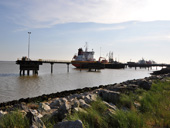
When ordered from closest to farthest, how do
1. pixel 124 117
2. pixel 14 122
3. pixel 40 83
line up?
pixel 14 122 → pixel 124 117 → pixel 40 83

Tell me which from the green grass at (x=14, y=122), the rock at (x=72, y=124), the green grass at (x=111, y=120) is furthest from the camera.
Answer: the green grass at (x=111, y=120)

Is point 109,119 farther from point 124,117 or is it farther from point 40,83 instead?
point 40,83

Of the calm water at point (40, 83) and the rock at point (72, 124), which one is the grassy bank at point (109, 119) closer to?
the rock at point (72, 124)

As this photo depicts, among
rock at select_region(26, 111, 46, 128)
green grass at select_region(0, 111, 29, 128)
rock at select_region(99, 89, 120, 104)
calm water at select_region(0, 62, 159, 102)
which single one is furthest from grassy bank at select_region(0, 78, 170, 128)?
calm water at select_region(0, 62, 159, 102)

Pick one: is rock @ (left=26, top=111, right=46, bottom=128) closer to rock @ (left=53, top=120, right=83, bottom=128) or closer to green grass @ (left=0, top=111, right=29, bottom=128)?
green grass @ (left=0, top=111, right=29, bottom=128)

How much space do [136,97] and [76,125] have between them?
4483 millimetres

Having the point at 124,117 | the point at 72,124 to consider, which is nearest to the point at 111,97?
the point at 124,117

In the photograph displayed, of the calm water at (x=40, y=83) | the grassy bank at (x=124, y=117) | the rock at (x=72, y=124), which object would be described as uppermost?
Result: the rock at (x=72, y=124)

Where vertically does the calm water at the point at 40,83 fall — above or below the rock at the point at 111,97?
below

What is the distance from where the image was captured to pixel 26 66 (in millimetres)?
37594

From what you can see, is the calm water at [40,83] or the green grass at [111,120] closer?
the green grass at [111,120]

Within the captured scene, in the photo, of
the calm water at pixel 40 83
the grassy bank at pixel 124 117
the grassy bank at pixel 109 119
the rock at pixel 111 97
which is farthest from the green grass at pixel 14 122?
the calm water at pixel 40 83

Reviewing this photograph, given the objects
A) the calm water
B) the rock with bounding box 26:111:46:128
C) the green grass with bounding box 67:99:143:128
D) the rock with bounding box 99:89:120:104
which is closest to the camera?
the rock with bounding box 26:111:46:128

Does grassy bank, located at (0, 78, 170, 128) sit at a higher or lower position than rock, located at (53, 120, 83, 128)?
lower
